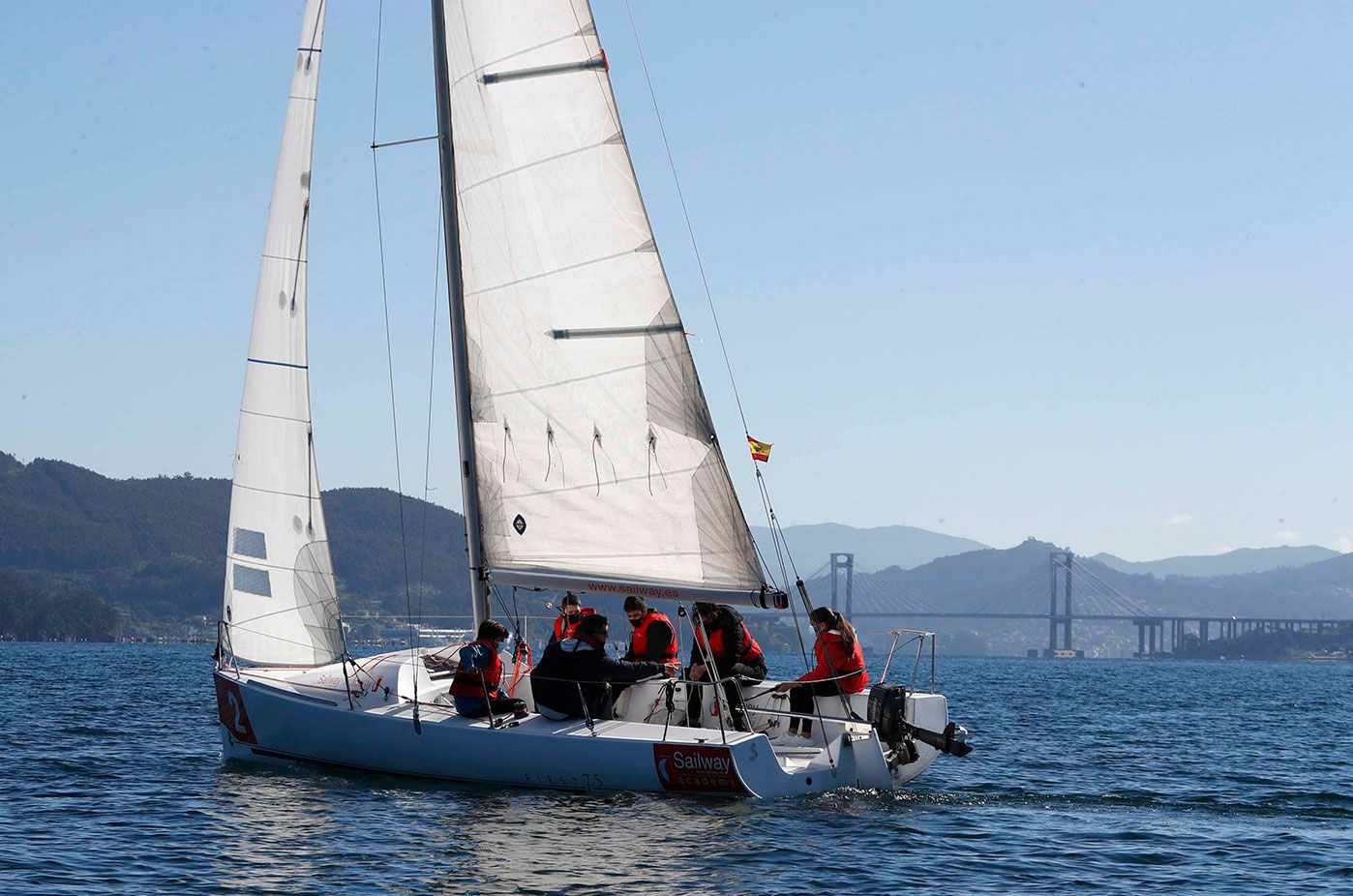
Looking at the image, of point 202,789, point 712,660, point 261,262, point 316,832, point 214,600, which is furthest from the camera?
point 214,600

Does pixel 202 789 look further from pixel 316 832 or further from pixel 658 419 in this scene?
pixel 658 419

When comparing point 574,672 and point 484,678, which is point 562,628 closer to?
point 574,672

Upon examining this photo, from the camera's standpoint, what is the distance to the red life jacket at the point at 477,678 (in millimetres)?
14555

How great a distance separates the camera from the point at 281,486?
16.7m

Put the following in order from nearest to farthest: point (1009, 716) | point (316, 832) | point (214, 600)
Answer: point (316, 832) < point (1009, 716) < point (214, 600)

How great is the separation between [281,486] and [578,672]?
433 cm

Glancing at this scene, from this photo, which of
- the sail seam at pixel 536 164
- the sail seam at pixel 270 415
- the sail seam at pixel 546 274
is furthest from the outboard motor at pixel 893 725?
the sail seam at pixel 270 415

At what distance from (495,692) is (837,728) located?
134 inches

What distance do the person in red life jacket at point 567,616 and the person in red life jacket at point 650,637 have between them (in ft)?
1.74

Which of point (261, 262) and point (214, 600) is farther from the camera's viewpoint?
point (214, 600)

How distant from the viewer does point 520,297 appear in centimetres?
1503

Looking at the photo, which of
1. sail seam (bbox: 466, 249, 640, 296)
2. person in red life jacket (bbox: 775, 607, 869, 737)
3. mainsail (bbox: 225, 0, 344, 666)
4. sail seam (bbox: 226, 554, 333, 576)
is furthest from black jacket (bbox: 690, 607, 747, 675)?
sail seam (bbox: 226, 554, 333, 576)

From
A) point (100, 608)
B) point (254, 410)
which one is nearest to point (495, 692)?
point (254, 410)

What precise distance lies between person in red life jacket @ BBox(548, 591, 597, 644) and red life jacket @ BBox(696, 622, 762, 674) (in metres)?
1.31
